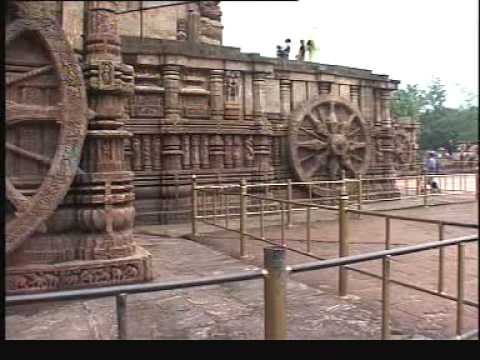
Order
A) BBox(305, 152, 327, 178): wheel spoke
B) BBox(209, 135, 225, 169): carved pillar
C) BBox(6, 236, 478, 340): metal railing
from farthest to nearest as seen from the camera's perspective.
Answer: BBox(305, 152, 327, 178): wheel spoke → BBox(209, 135, 225, 169): carved pillar → BBox(6, 236, 478, 340): metal railing

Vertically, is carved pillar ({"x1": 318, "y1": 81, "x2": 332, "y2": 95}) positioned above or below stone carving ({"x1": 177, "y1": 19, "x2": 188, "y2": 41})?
below

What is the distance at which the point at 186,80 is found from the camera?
9.20m

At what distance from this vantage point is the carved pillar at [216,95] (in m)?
9.42

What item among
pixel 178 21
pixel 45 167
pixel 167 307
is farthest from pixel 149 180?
pixel 167 307

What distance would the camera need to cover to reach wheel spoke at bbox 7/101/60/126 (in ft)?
12.9

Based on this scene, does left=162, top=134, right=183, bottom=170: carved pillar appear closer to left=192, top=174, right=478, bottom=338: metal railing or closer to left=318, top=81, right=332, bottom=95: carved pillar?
left=192, top=174, right=478, bottom=338: metal railing

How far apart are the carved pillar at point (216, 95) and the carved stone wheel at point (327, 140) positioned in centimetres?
181

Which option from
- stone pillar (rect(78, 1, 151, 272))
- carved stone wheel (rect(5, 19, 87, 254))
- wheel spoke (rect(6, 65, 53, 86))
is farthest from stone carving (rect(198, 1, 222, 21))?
wheel spoke (rect(6, 65, 53, 86))

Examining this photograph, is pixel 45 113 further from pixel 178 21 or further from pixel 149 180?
pixel 178 21

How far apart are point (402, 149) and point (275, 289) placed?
16.9 metres

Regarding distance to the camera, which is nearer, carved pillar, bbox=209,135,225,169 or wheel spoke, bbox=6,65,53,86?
wheel spoke, bbox=6,65,53,86

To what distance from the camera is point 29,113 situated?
3965mm

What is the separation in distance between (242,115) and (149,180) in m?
2.42

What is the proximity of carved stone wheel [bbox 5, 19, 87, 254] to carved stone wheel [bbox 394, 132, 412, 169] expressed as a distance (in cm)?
1473
